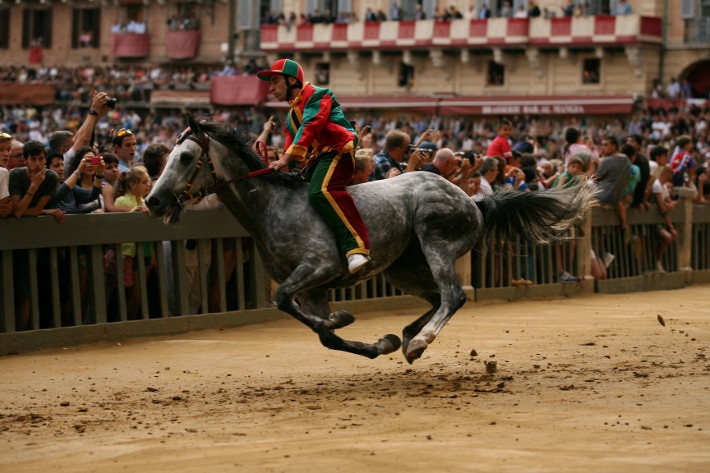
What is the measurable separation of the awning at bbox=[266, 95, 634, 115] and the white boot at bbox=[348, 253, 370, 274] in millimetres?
43486

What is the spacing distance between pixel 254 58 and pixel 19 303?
55356mm

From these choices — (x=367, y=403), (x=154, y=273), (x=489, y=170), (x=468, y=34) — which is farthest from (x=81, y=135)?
(x=468, y=34)

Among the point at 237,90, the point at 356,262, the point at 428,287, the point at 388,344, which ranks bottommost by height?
the point at 388,344

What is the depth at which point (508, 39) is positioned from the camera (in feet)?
190

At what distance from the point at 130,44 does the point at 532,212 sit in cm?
6002

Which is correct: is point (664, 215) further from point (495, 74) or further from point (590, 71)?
point (495, 74)

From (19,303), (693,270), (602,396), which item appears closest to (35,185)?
(19,303)

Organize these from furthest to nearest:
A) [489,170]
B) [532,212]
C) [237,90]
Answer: [237,90] → [489,170] → [532,212]

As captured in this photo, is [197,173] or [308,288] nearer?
[308,288]

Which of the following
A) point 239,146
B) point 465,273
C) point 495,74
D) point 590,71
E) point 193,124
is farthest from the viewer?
point 495,74

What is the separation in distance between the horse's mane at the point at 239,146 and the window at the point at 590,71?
47054mm

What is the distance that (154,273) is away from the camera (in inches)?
542

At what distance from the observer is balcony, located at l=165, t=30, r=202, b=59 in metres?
67.9

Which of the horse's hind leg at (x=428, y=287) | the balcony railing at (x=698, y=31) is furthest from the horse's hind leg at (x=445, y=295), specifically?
the balcony railing at (x=698, y=31)
